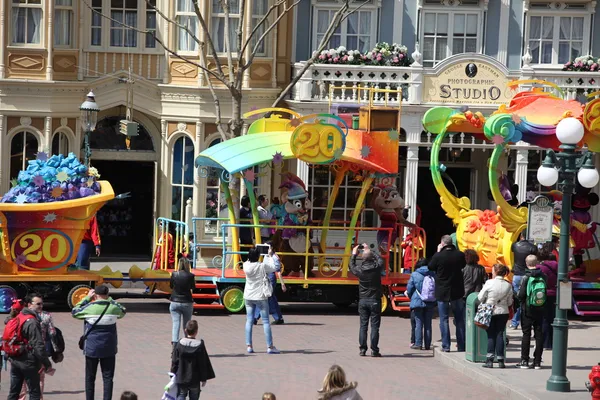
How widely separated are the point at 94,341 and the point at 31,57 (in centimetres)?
1510

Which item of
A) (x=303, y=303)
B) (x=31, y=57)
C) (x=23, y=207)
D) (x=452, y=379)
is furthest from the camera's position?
(x=31, y=57)

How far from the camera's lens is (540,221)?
16.1 m

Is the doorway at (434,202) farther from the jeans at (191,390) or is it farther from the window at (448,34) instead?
the jeans at (191,390)

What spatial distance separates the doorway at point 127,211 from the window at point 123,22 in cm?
335

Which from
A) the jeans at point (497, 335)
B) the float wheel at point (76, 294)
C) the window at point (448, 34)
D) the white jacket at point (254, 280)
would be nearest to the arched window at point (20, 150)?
the float wheel at point (76, 294)

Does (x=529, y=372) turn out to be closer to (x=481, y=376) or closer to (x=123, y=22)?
(x=481, y=376)

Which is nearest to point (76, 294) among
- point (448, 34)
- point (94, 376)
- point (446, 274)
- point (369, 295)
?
point (369, 295)

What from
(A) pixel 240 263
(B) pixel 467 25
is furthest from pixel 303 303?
(B) pixel 467 25

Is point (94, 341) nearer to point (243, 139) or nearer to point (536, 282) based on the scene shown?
point (536, 282)

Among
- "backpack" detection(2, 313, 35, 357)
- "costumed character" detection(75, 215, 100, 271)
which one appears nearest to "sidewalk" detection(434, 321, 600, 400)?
"backpack" detection(2, 313, 35, 357)

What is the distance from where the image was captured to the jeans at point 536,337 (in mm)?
16109

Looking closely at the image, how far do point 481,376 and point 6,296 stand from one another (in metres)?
8.22

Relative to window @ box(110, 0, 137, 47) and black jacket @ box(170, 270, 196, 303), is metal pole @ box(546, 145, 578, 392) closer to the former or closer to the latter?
black jacket @ box(170, 270, 196, 303)

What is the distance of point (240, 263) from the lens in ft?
71.2
